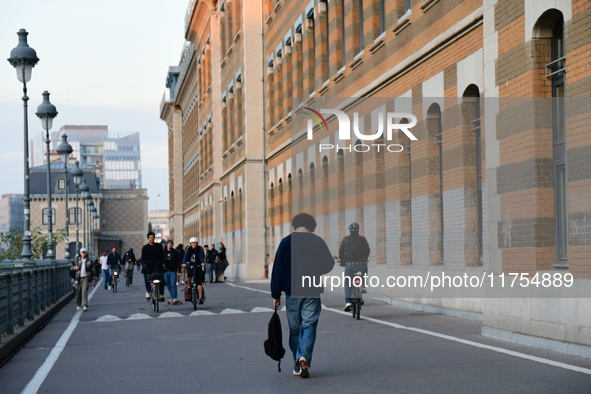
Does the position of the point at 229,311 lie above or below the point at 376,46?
below

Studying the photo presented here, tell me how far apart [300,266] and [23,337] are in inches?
248

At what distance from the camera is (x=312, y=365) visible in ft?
35.3

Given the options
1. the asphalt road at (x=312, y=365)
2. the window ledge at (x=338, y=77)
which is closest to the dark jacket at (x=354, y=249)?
the asphalt road at (x=312, y=365)

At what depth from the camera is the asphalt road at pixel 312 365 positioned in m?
9.12

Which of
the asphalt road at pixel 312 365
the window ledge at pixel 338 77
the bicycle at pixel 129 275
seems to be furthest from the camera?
the bicycle at pixel 129 275

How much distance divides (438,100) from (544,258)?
6827 mm

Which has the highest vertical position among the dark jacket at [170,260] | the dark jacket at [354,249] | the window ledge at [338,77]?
the window ledge at [338,77]

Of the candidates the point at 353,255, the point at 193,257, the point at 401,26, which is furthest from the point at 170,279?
the point at 401,26

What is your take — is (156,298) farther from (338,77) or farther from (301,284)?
(301,284)

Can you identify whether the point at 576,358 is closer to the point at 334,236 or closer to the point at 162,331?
the point at 162,331

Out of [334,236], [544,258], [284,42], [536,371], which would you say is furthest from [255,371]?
[284,42]

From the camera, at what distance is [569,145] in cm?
1170

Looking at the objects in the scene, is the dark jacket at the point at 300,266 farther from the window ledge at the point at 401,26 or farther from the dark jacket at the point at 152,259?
the dark jacket at the point at 152,259

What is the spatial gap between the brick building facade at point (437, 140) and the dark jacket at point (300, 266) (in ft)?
9.99
